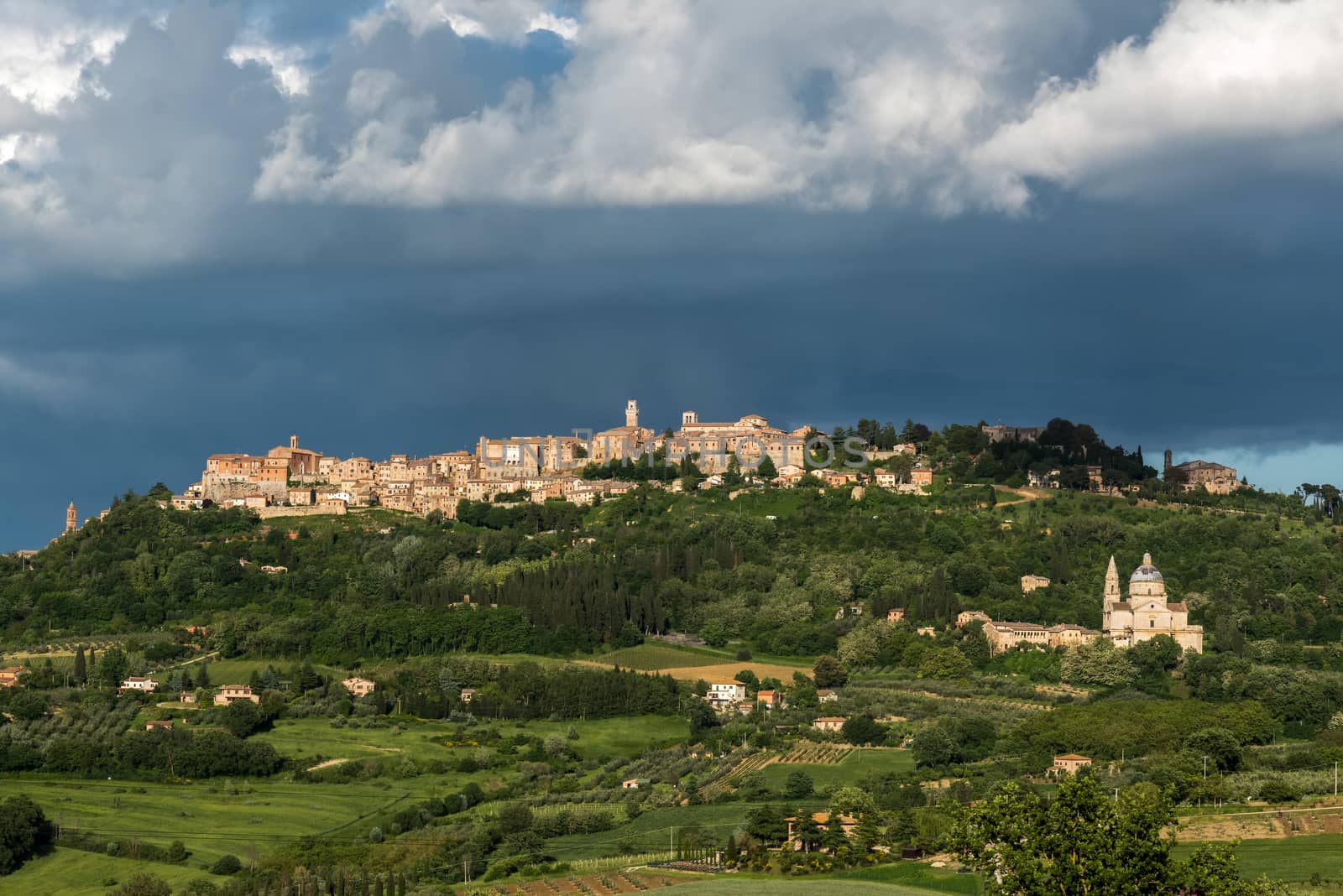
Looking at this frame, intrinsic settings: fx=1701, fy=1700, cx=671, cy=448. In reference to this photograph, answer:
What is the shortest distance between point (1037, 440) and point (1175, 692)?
4239 cm

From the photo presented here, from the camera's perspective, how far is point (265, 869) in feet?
157

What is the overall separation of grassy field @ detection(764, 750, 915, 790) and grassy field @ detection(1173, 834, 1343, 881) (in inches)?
587

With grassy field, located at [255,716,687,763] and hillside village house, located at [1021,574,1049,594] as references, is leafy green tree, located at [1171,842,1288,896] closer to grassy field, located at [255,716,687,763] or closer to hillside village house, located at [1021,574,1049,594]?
grassy field, located at [255,716,687,763]

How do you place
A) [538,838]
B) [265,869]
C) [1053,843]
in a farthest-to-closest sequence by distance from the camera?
[538,838] → [265,869] → [1053,843]

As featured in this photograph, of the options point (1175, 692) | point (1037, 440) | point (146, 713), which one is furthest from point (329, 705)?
point (1037, 440)

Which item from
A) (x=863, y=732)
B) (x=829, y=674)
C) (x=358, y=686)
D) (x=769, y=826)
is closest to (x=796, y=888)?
(x=769, y=826)

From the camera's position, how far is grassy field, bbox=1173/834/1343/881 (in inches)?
1608

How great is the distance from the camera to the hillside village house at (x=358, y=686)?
7394 cm

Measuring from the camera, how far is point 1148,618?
76750 millimetres

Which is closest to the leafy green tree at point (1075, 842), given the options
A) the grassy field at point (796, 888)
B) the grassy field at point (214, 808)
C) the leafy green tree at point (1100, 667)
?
the grassy field at point (796, 888)

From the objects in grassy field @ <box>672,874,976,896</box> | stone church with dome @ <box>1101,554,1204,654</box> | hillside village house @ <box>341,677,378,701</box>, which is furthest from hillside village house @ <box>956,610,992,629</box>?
grassy field @ <box>672,874,976,896</box>

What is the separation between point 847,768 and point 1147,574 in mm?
26001

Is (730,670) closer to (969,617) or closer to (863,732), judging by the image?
(969,617)

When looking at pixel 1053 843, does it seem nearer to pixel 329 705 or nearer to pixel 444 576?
pixel 329 705
